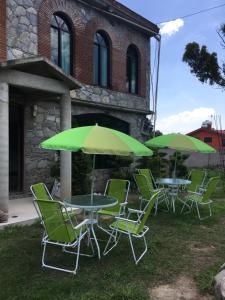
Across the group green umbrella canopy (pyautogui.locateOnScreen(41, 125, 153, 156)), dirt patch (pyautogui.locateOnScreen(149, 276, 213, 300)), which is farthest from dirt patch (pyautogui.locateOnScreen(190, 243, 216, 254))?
green umbrella canopy (pyautogui.locateOnScreen(41, 125, 153, 156))

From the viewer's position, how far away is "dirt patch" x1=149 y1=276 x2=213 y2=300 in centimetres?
403

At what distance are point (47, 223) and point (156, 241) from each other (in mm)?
2264

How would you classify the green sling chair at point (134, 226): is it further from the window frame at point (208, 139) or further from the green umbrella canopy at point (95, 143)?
the window frame at point (208, 139)

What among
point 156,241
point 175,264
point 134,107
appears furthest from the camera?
point 134,107

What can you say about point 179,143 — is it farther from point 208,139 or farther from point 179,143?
point 208,139

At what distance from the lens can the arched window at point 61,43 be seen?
10617 millimetres

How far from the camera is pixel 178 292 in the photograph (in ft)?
13.7

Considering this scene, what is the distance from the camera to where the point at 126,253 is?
213 inches

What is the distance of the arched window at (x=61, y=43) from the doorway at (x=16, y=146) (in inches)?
81.2

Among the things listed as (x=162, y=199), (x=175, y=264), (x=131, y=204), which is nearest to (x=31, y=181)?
(x=131, y=204)

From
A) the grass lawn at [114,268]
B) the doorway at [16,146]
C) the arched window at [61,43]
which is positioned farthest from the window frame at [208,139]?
the grass lawn at [114,268]

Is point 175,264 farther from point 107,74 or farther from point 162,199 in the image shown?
point 107,74

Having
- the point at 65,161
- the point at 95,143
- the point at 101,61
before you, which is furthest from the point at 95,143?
the point at 101,61

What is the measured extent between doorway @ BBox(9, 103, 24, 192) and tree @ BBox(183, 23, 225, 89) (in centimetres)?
738
